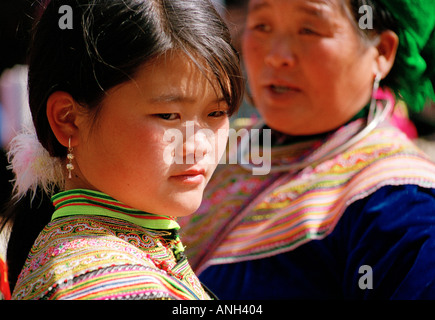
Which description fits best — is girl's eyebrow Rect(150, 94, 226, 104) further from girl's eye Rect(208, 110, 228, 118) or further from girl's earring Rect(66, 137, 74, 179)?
girl's earring Rect(66, 137, 74, 179)

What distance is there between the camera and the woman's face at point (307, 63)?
1.69 meters

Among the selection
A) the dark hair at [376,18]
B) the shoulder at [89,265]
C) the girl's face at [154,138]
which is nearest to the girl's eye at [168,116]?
the girl's face at [154,138]

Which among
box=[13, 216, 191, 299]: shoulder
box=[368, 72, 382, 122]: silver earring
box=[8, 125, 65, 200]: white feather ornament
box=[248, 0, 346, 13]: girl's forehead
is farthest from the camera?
box=[368, 72, 382, 122]: silver earring

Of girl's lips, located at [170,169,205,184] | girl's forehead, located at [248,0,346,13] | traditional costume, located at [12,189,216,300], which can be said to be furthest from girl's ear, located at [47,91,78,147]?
girl's forehead, located at [248,0,346,13]

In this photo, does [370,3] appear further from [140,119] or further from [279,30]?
[140,119]

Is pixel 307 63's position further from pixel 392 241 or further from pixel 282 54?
pixel 392 241

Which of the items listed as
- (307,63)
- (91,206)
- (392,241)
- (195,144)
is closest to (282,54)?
(307,63)

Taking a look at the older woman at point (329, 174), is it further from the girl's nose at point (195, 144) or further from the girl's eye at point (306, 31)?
the girl's nose at point (195, 144)

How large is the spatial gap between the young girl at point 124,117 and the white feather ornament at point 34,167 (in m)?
0.08

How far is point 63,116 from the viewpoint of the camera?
42.8 inches

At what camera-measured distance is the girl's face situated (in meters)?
1.03

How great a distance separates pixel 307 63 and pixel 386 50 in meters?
0.30

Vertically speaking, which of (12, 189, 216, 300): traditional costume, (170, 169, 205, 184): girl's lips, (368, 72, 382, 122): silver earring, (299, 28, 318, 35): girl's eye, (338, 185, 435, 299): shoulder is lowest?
(338, 185, 435, 299): shoulder

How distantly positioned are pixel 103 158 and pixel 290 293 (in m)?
0.73
